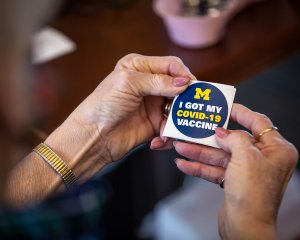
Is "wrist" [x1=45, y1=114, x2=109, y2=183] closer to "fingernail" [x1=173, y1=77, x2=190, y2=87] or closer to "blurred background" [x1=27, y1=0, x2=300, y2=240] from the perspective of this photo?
"blurred background" [x1=27, y1=0, x2=300, y2=240]

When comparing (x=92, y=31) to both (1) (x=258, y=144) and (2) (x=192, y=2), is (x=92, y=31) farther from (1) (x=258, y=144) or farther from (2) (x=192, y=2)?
(1) (x=258, y=144)

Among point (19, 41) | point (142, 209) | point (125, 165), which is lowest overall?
point (142, 209)

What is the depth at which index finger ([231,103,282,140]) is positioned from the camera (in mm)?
669

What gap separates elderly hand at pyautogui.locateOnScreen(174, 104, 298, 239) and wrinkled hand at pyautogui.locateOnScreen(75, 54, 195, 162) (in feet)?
0.39

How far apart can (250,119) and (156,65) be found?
0.58 feet

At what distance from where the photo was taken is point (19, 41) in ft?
0.94

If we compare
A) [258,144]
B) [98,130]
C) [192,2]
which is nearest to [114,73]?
[98,130]

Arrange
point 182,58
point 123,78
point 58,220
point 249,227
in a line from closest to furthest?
point 58,220
point 249,227
point 123,78
point 182,58

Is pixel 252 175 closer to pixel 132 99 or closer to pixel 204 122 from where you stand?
pixel 204 122

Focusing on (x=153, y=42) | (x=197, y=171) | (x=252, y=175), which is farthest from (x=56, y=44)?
(x=252, y=175)

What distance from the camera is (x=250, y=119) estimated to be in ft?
2.22

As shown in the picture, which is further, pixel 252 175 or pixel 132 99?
pixel 132 99

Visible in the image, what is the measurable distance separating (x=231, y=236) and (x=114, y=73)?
33cm

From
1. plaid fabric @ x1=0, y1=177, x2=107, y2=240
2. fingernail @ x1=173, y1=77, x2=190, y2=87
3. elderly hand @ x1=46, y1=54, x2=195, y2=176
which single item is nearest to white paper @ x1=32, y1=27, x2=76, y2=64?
elderly hand @ x1=46, y1=54, x2=195, y2=176
